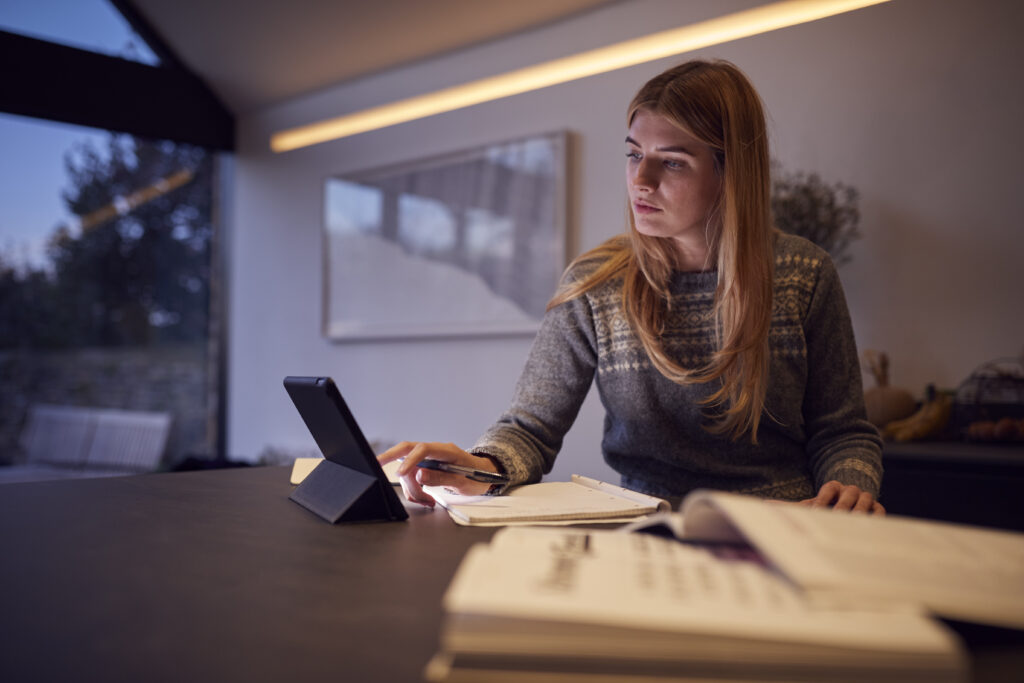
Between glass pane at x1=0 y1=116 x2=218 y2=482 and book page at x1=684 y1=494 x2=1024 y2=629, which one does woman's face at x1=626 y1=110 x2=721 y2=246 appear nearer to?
book page at x1=684 y1=494 x2=1024 y2=629

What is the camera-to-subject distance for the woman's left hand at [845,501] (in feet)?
3.23

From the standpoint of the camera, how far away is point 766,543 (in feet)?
1.56

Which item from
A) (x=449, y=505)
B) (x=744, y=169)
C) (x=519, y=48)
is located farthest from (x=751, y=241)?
(x=519, y=48)

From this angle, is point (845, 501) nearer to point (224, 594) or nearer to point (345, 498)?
point (345, 498)

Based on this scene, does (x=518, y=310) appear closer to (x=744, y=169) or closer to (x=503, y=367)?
(x=503, y=367)

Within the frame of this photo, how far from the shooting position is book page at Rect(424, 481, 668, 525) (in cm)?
93

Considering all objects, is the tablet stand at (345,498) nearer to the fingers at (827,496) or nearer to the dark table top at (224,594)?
the dark table top at (224,594)

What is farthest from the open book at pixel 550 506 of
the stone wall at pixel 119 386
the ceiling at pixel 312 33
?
the stone wall at pixel 119 386

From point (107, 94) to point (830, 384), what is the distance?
4150 millimetres

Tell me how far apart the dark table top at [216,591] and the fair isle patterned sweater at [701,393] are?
0.49 meters

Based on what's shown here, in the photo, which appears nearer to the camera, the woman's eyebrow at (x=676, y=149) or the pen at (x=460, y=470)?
the pen at (x=460, y=470)

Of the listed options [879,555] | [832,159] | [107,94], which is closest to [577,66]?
[832,159]

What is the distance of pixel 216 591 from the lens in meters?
0.62

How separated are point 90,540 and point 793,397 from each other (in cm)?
109
